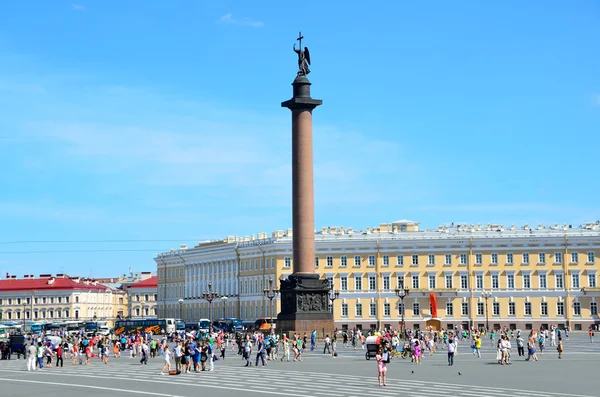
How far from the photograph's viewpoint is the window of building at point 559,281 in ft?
330

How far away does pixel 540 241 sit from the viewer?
331ft

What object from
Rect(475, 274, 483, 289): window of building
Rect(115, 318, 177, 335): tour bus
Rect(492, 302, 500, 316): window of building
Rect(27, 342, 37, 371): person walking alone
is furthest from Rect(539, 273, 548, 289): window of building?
Rect(27, 342, 37, 371): person walking alone

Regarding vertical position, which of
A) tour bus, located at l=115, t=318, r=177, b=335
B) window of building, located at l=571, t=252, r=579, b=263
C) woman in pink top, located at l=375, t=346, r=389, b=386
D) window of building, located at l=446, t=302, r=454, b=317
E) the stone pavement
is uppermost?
window of building, located at l=571, t=252, r=579, b=263

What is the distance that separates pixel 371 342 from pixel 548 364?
8.42 metres

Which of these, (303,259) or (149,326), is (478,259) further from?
(303,259)

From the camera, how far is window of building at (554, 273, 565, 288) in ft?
330

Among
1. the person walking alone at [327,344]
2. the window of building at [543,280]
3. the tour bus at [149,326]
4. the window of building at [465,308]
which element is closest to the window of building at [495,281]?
the window of building at [465,308]

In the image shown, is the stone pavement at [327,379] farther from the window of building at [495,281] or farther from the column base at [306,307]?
the window of building at [495,281]

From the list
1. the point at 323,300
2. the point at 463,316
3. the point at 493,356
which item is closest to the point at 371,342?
the point at 493,356

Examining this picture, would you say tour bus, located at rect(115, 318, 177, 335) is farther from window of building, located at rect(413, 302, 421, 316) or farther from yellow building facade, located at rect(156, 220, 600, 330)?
window of building, located at rect(413, 302, 421, 316)

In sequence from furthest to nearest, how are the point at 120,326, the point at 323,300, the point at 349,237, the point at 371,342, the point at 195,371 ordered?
the point at 349,237
the point at 120,326
the point at 323,300
the point at 371,342
the point at 195,371

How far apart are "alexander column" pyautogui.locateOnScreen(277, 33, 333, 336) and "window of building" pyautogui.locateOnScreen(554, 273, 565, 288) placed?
159 ft

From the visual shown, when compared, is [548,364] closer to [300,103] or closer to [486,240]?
[300,103]

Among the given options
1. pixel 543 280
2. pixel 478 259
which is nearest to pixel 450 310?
pixel 478 259
